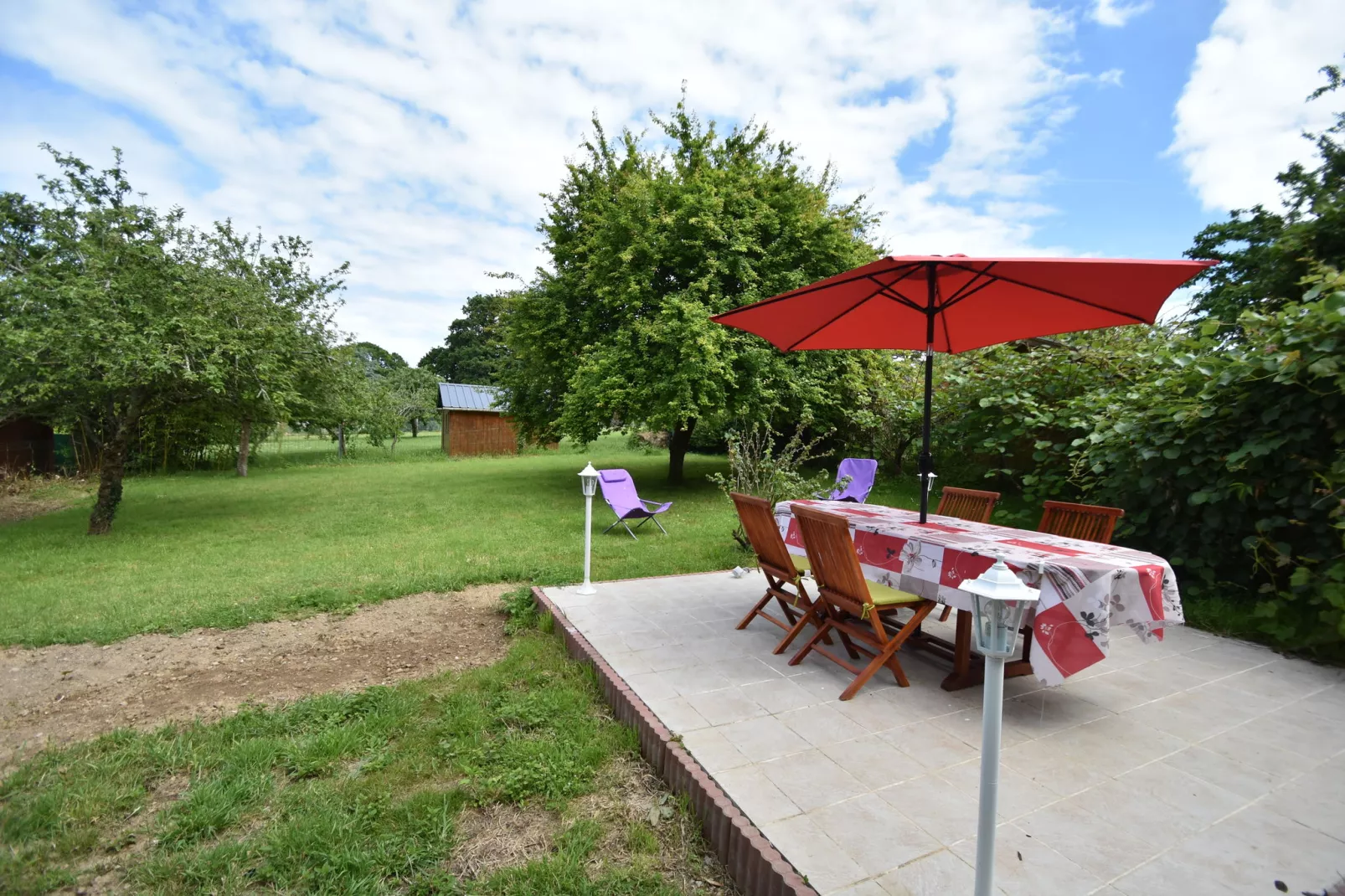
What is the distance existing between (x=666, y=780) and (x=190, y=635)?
3961mm

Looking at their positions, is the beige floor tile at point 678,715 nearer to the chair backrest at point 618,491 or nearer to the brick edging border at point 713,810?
the brick edging border at point 713,810

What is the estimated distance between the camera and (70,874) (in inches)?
76.6

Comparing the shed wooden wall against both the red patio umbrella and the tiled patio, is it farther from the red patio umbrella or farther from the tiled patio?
the tiled patio

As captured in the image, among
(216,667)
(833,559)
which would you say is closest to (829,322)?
(833,559)

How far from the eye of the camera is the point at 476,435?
22703 mm

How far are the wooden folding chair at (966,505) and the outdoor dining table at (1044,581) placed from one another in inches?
31.8

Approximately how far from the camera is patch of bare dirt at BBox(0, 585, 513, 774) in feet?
10.2

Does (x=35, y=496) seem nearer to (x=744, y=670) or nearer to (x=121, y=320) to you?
(x=121, y=320)

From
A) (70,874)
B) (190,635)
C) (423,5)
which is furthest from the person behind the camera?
(423,5)

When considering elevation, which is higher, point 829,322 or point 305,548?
point 829,322

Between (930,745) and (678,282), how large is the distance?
971 cm

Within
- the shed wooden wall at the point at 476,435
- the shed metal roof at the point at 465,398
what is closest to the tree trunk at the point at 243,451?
the shed wooden wall at the point at 476,435

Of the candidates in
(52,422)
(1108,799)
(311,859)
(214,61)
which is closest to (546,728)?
(311,859)

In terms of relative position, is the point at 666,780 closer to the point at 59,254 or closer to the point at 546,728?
the point at 546,728
